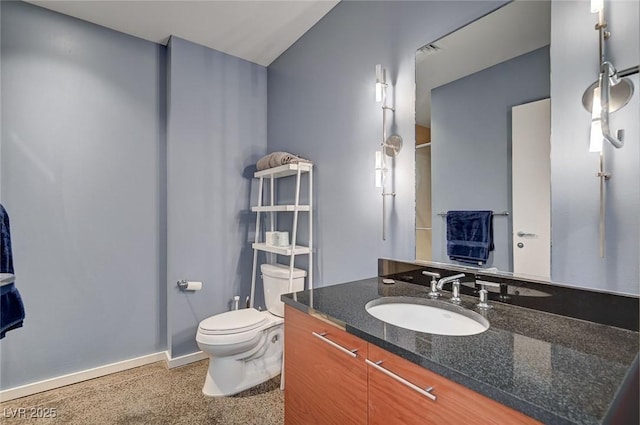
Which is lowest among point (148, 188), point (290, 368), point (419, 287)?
point (290, 368)

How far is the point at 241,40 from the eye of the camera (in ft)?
8.02

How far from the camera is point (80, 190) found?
2.15m

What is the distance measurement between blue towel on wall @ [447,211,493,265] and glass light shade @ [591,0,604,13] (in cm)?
74

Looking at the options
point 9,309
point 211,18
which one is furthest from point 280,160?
point 9,309

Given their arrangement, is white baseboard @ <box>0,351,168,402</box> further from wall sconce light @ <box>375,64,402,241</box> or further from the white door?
the white door

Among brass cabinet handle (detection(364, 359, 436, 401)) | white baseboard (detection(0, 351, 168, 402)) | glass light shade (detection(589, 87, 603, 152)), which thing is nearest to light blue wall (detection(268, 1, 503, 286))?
glass light shade (detection(589, 87, 603, 152))

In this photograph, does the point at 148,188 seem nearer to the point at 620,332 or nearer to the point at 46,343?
the point at 46,343

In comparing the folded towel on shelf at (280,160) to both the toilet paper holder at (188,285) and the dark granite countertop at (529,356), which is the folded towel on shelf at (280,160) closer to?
the toilet paper holder at (188,285)

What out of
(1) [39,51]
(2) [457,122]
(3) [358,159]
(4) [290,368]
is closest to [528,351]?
(4) [290,368]

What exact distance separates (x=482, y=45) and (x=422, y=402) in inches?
55.1

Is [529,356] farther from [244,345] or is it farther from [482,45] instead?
[244,345]

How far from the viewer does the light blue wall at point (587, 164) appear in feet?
2.93

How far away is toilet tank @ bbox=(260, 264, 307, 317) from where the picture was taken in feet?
7.23

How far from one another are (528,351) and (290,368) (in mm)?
880
